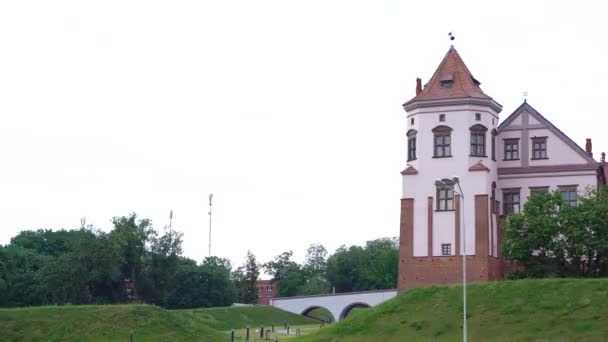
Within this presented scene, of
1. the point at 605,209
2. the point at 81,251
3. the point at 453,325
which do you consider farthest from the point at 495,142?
the point at 81,251

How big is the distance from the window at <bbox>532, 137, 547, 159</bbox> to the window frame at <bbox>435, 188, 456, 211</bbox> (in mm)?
8375

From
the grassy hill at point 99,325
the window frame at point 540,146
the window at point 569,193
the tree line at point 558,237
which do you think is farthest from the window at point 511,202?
the grassy hill at point 99,325

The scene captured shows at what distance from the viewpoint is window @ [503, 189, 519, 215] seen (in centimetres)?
7838

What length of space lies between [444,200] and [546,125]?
35.8ft

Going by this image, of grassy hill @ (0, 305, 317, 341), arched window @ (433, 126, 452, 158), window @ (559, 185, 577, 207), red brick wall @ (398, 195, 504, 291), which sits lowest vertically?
grassy hill @ (0, 305, 317, 341)

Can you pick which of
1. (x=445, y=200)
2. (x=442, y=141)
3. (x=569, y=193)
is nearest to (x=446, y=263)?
(x=445, y=200)

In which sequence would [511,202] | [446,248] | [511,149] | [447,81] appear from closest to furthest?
[446,248] < [447,81] < [511,202] < [511,149]

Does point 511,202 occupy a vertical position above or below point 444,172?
below

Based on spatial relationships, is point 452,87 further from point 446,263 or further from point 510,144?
point 446,263

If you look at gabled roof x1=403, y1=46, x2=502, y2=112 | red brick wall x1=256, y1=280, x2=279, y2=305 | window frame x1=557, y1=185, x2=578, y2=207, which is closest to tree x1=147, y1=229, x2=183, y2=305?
gabled roof x1=403, y1=46, x2=502, y2=112

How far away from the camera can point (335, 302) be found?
4769 inches

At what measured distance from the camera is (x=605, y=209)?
68.3 m

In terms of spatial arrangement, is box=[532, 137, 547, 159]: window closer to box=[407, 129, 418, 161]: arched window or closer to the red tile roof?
the red tile roof

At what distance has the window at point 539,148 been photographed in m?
78.4
